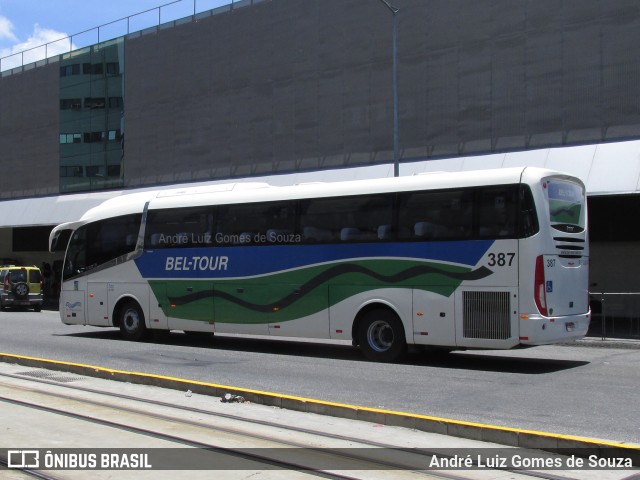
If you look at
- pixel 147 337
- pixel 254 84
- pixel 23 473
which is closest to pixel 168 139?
pixel 254 84

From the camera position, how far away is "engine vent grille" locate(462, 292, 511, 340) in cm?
1320

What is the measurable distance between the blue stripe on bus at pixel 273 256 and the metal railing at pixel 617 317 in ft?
24.3

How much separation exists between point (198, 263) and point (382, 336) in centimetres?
499

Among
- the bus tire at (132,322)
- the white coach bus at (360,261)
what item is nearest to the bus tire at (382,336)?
the white coach bus at (360,261)

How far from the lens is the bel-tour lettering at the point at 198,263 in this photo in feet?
56.9

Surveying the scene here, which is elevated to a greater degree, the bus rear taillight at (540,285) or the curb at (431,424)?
the bus rear taillight at (540,285)

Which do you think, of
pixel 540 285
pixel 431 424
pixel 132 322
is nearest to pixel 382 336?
pixel 540 285

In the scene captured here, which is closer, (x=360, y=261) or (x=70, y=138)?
(x=360, y=261)

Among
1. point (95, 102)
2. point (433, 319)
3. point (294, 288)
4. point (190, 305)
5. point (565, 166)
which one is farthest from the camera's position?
point (95, 102)

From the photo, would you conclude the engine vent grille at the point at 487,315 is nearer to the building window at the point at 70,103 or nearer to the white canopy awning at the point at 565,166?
the white canopy awning at the point at 565,166

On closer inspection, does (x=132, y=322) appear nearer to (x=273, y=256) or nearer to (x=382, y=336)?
(x=273, y=256)

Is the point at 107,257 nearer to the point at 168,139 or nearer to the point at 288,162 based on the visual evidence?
the point at 288,162

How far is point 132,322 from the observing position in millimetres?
19469

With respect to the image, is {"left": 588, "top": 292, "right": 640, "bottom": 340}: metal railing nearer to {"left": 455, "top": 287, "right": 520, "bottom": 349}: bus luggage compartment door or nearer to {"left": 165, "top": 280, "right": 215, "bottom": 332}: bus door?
{"left": 455, "top": 287, "right": 520, "bottom": 349}: bus luggage compartment door
